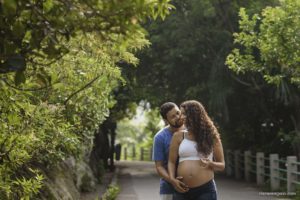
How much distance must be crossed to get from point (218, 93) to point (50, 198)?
10.3m

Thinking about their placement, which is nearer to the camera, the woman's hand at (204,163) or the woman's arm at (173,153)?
the woman's hand at (204,163)

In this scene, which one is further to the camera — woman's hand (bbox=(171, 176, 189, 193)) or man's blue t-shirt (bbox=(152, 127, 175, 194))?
man's blue t-shirt (bbox=(152, 127, 175, 194))

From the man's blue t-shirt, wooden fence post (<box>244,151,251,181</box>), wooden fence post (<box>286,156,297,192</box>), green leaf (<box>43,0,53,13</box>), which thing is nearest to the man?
the man's blue t-shirt

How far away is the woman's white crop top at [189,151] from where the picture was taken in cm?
550

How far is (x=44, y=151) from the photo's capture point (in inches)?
378

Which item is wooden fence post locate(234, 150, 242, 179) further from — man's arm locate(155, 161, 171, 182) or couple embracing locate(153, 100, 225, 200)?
couple embracing locate(153, 100, 225, 200)

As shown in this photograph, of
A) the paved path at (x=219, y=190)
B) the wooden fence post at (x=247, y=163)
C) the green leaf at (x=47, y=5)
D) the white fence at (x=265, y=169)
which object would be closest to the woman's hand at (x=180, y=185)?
the green leaf at (x=47, y=5)

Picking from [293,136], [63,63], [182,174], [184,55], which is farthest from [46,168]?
[184,55]

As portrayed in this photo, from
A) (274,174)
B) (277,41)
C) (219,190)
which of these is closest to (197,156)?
(277,41)

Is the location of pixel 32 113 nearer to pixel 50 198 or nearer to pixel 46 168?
pixel 50 198

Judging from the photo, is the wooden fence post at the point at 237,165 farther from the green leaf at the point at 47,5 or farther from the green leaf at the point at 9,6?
the green leaf at the point at 9,6

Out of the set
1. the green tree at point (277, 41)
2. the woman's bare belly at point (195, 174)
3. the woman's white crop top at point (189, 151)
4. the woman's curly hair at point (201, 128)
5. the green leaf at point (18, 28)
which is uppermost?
the green tree at point (277, 41)

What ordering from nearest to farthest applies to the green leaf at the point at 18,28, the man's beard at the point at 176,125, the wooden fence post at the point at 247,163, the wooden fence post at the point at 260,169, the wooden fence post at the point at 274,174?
the green leaf at the point at 18,28
the man's beard at the point at 176,125
the wooden fence post at the point at 274,174
the wooden fence post at the point at 260,169
the wooden fence post at the point at 247,163

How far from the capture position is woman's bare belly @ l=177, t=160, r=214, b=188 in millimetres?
5485
